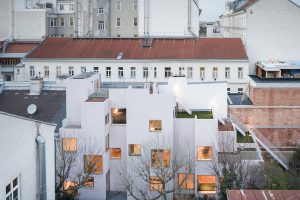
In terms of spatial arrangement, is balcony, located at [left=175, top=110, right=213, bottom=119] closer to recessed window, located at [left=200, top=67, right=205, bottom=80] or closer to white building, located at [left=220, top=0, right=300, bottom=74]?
recessed window, located at [left=200, top=67, right=205, bottom=80]

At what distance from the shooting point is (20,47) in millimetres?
57094

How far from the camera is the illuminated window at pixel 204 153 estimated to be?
2870 cm

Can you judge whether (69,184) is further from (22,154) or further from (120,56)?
(120,56)

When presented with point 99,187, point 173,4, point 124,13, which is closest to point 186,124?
point 99,187

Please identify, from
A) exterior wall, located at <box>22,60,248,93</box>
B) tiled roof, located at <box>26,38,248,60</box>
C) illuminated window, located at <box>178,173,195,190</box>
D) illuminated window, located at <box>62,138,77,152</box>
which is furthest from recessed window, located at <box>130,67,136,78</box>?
illuminated window, located at <box>178,173,195,190</box>

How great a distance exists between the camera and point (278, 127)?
125ft

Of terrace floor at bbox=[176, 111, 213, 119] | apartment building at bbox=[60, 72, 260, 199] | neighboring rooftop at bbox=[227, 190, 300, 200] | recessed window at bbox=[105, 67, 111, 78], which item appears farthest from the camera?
recessed window at bbox=[105, 67, 111, 78]

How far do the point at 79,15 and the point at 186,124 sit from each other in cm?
3608

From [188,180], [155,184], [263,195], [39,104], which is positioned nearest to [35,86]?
[39,104]

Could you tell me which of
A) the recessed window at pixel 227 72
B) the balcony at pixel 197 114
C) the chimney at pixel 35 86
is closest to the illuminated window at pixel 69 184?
the balcony at pixel 197 114

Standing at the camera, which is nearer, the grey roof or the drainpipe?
the drainpipe

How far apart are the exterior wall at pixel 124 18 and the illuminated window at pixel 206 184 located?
120ft

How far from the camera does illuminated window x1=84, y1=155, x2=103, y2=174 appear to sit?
2821 cm

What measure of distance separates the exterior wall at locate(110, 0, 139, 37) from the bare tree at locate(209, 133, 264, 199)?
1444 inches
